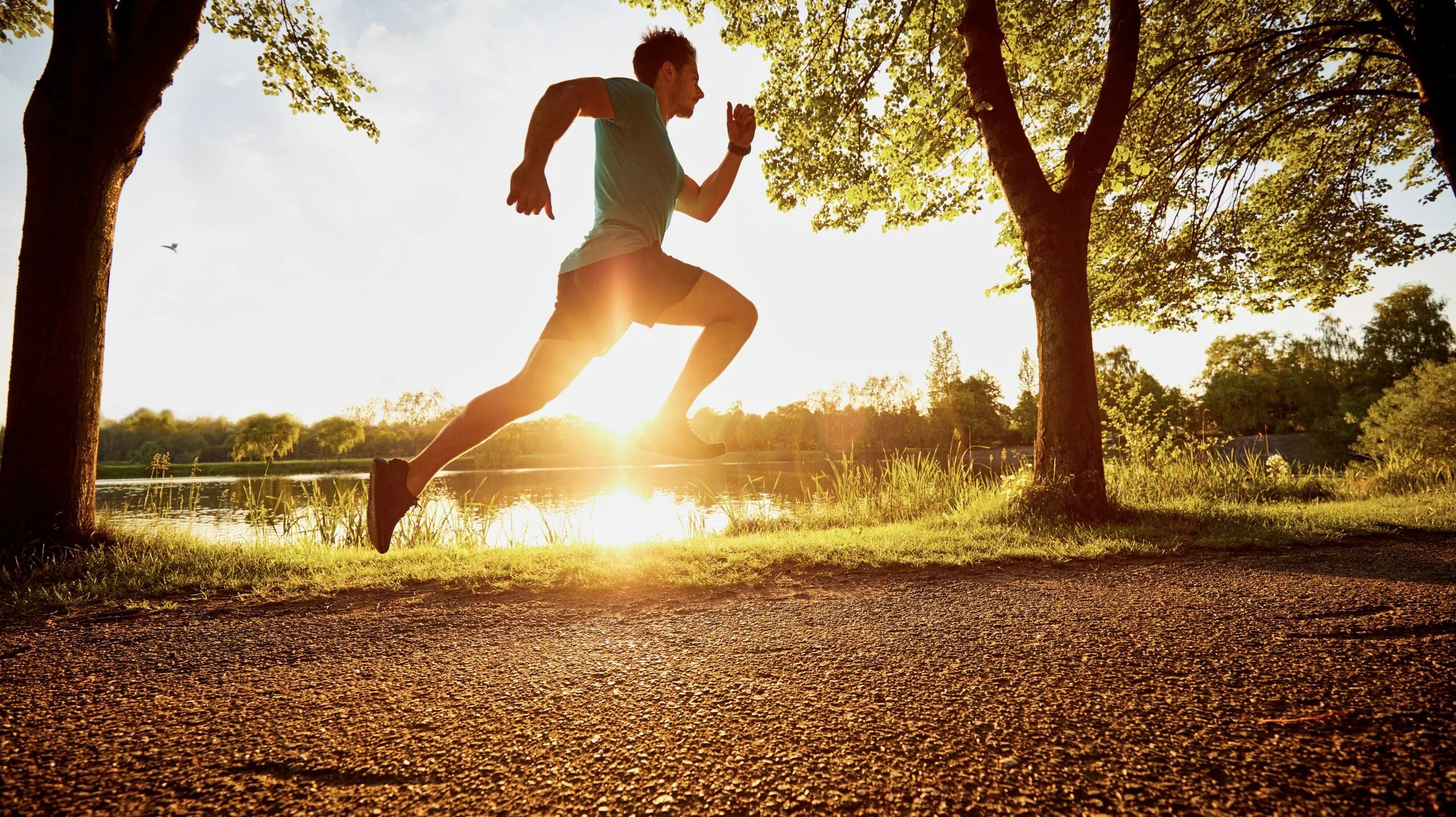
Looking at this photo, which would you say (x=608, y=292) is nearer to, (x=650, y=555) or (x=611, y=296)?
(x=611, y=296)

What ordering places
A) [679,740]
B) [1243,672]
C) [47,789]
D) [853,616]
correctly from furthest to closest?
[853,616] → [1243,672] → [679,740] → [47,789]

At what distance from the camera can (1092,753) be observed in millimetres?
1200

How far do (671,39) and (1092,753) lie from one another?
10.7 ft

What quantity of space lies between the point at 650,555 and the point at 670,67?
275 cm

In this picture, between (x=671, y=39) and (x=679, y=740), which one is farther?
(x=671, y=39)

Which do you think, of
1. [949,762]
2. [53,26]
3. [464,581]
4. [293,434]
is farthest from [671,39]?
[293,434]

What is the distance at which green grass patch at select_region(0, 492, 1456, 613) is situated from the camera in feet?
10.2

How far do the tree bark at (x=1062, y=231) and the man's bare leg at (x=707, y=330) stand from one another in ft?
13.6

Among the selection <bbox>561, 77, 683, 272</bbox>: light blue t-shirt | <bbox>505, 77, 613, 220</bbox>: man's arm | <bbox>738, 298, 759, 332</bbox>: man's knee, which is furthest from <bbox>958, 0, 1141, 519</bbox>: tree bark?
<bbox>505, 77, 613, 220</bbox>: man's arm

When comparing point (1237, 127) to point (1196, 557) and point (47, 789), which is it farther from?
point (47, 789)

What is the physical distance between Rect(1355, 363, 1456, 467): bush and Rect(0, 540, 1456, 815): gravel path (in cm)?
2327

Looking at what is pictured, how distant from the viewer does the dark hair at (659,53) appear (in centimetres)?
303

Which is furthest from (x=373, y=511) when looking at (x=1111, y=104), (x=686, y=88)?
(x=1111, y=104)

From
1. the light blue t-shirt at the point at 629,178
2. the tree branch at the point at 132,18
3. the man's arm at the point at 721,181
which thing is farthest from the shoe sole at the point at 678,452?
the tree branch at the point at 132,18
